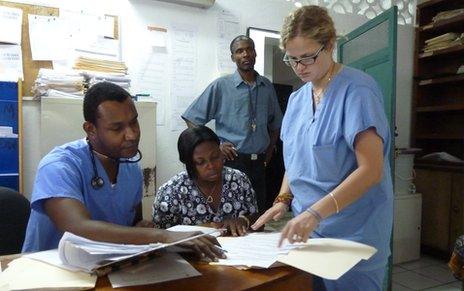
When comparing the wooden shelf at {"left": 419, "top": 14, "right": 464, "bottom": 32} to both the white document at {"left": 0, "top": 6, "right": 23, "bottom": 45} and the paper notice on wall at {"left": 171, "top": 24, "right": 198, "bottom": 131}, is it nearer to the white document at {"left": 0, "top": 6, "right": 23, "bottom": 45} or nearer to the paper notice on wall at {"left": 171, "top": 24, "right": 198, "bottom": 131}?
the paper notice on wall at {"left": 171, "top": 24, "right": 198, "bottom": 131}

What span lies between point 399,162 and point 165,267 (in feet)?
10.2

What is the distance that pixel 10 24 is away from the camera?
2.17 m

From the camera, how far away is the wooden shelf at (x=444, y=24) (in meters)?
3.30

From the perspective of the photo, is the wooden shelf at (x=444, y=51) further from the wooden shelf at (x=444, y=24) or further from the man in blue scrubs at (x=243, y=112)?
the man in blue scrubs at (x=243, y=112)

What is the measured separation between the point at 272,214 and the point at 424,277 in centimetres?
240

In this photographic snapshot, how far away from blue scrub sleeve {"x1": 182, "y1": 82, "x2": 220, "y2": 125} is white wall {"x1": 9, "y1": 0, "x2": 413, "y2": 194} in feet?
0.61

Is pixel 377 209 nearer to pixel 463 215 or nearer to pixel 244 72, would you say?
pixel 244 72

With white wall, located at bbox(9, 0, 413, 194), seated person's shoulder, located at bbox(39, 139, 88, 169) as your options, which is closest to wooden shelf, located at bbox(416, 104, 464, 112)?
white wall, located at bbox(9, 0, 413, 194)

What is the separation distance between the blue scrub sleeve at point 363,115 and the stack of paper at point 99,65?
5.62ft

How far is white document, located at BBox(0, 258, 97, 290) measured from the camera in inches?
25.5

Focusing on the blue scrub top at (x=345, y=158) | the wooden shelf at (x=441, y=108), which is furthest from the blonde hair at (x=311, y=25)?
the wooden shelf at (x=441, y=108)

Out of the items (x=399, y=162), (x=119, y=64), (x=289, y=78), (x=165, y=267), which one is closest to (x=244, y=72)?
(x=119, y=64)

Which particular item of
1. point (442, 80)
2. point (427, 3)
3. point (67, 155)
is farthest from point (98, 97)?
point (427, 3)

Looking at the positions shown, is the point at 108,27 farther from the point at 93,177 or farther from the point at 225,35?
the point at 93,177
